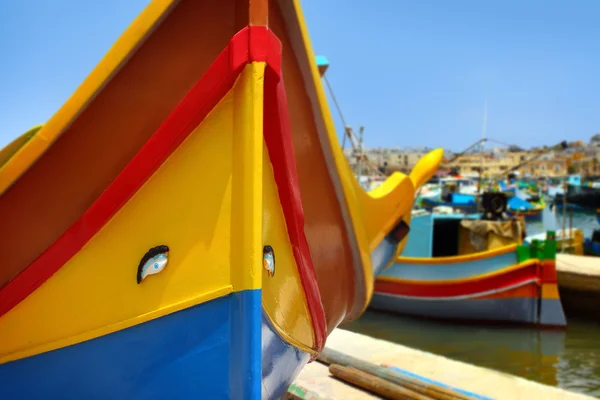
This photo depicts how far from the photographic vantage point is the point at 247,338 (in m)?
2.02

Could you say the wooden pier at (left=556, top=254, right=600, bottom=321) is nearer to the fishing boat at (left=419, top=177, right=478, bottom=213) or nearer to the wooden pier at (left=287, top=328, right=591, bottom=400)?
the wooden pier at (left=287, top=328, right=591, bottom=400)

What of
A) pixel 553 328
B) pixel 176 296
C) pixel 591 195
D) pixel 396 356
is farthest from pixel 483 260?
pixel 591 195

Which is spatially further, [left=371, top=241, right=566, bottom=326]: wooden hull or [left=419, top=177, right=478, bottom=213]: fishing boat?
[left=419, top=177, right=478, bottom=213]: fishing boat

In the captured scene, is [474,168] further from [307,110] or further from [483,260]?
[307,110]

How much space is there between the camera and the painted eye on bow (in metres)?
2.08

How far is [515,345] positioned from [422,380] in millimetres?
4844

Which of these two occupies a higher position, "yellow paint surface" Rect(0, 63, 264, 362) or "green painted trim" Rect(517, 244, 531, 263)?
"yellow paint surface" Rect(0, 63, 264, 362)

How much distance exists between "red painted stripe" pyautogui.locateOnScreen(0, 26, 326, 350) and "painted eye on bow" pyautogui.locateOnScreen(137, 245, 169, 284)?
9.3 inches

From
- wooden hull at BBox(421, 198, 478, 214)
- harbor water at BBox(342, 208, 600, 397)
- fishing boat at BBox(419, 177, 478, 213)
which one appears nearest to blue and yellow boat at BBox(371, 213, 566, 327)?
harbor water at BBox(342, 208, 600, 397)

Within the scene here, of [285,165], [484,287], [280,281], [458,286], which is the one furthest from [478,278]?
[285,165]

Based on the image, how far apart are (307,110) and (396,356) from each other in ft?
11.8

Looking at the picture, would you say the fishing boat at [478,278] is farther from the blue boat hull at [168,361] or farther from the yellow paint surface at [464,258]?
the blue boat hull at [168,361]

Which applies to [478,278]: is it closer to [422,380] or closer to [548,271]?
[548,271]

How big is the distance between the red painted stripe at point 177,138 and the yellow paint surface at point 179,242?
33 mm
